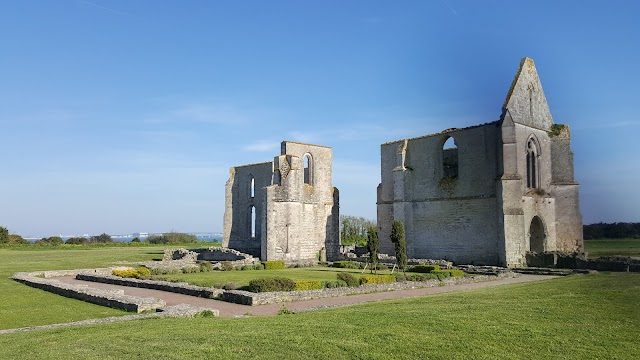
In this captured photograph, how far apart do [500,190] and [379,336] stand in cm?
2314

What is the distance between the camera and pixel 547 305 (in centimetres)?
1238

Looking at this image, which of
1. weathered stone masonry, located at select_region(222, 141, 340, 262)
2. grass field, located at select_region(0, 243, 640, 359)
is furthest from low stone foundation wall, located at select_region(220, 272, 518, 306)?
weathered stone masonry, located at select_region(222, 141, 340, 262)

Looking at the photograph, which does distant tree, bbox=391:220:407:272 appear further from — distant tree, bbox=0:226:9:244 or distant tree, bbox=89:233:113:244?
distant tree, bbox=89:233:113:244

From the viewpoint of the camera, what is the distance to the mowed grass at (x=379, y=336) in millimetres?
7680

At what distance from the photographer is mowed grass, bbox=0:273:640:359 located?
768 cm

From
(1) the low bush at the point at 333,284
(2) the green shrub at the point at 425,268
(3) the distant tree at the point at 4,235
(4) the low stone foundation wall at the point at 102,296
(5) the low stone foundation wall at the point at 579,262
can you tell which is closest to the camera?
(4) the low stone foundation wall at the point at 102,296

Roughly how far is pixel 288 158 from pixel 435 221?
11.5 m

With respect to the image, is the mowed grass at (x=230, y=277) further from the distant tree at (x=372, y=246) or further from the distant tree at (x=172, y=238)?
the distant tree at (x=172, y=238)

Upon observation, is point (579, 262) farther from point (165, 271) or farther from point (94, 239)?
point (94, 239)

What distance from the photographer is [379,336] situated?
28.4 ft

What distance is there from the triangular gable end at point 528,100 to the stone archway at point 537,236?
613 centimetres

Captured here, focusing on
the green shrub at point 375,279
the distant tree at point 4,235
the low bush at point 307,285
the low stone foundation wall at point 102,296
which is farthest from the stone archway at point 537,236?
the distant tree at point 4,235

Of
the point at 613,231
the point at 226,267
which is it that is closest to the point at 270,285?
the point at 226,267

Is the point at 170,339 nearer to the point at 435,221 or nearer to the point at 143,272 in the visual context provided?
the point at 143,272
